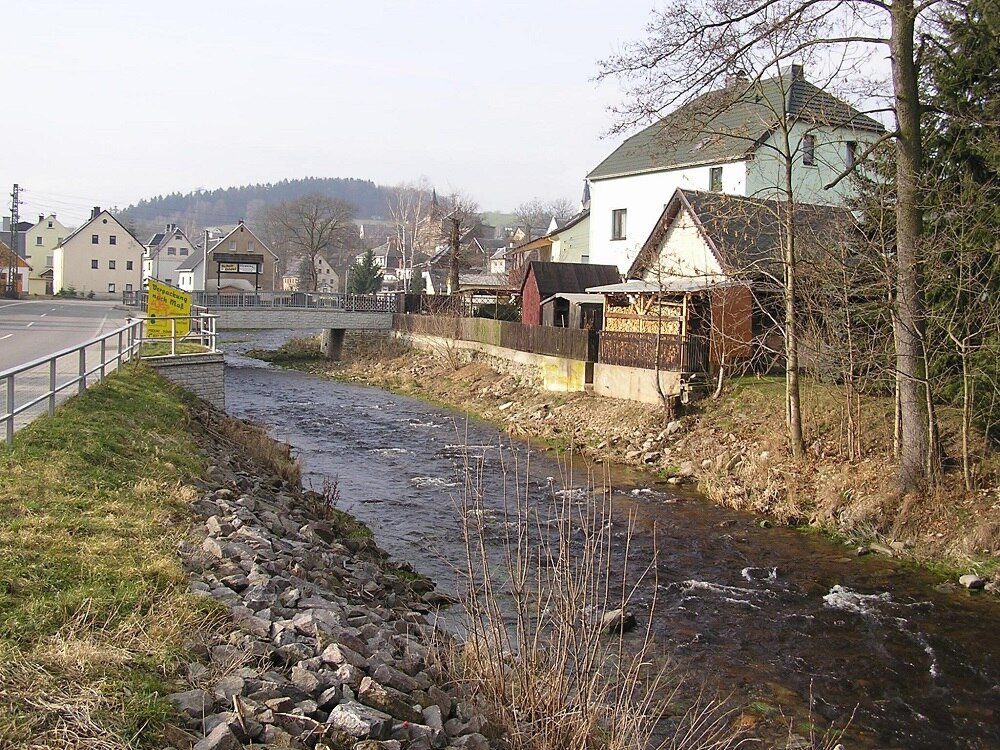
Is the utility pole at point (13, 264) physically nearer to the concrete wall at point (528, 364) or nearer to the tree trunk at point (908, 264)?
the concrete wall at point (528, 364)

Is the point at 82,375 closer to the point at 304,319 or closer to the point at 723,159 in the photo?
the point at 723,159

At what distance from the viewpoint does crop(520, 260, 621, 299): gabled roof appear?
122ft

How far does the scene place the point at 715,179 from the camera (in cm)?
Answer: 3500

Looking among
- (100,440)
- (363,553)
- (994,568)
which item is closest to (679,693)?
(363,553)

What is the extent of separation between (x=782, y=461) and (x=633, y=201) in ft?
78.6

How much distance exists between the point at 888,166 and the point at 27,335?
86.6ft

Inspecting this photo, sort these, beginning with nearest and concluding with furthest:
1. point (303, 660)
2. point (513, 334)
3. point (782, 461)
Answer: point (303, 660) < point (782, 461) < point (513, 334)

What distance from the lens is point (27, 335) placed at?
28688 mm

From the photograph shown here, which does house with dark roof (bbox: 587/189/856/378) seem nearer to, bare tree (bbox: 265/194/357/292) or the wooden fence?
the wooden fence

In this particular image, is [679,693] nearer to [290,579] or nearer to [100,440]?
[290,579]

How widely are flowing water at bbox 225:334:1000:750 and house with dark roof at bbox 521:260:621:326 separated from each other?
1709 cm

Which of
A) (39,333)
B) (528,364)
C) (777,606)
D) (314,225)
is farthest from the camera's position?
(314,225)

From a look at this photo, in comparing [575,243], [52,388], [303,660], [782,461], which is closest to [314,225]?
[575,243]

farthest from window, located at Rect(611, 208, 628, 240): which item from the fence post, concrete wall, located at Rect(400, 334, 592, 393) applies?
the fence post
